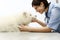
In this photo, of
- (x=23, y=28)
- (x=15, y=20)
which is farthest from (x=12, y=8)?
(x=23, y=28)

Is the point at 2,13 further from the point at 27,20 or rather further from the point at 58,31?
the point at 58,31

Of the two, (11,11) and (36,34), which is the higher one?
(11,11)

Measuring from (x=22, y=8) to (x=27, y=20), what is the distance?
0.16 metres

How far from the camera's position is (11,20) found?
1537 millimetres

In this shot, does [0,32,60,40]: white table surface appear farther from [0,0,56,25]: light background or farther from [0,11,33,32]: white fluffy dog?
[0,0,56,25]: light background

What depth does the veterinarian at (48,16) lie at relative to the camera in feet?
5.04

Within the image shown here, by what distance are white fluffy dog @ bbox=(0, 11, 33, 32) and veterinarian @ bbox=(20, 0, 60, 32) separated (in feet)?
0.21

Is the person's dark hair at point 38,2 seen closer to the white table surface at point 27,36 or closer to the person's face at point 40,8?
the person's face at point 40,8

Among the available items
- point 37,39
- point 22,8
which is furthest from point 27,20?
point 37,39

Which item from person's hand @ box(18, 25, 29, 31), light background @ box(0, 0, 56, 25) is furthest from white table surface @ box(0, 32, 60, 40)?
light background @ box(0, 0, 56, 25)

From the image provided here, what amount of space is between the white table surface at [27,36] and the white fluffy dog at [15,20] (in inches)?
2.9

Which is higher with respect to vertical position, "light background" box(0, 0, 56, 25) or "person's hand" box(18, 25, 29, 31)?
"light background" box(0, 0, 56, 25)

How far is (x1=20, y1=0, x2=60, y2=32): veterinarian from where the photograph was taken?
1.54 m

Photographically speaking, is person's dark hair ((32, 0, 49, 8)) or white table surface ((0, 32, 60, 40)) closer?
white table surface ((0, 32, 60, 40))
